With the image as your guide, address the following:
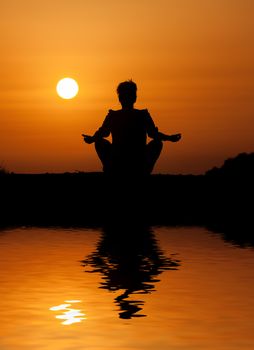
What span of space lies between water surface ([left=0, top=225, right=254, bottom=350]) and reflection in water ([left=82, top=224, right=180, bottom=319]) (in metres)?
0.01

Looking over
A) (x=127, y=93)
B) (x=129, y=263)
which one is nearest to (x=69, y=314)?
(x=129, y=263)

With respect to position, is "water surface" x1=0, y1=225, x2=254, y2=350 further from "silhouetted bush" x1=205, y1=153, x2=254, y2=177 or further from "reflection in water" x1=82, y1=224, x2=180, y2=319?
"silhouetted bush" x1=205, y1=153, x2=254, y2=177

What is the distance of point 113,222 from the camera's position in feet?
55.3

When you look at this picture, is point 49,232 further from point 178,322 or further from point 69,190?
point 178,322

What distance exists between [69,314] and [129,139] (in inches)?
351

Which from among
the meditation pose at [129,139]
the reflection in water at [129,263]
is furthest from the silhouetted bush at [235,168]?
the reflection in water at [129,263]

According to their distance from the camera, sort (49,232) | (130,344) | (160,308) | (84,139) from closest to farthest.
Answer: (130,344)
(160,308)
(49,232)
(84,139)

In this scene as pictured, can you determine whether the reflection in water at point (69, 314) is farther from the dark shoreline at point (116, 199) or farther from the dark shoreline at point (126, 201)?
the dark shoreline at point (116, 199)

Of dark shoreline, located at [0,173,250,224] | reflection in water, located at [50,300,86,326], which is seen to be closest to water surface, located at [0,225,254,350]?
reflection in water, located at [50,300,86,326]

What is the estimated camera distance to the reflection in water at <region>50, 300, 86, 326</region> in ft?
25.0

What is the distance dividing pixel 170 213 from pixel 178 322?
35.3 feet

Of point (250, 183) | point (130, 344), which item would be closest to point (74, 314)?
point (130, 344)

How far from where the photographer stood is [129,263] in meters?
11.4

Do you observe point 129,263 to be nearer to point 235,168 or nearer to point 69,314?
point 69,314
